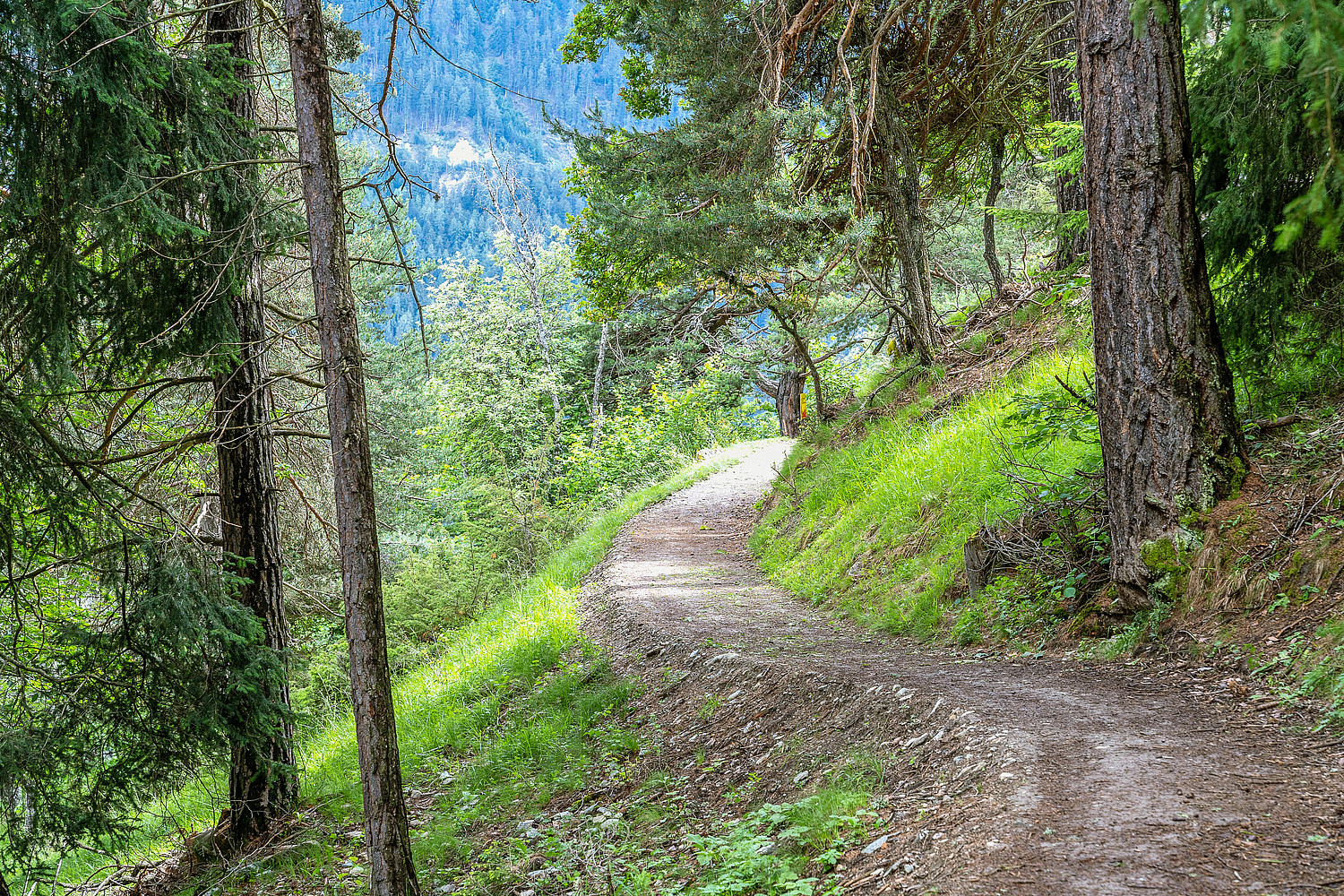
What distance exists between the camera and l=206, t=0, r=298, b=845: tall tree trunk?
241 inches

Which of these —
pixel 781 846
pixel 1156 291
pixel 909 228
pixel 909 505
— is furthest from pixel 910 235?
pixel 781 846

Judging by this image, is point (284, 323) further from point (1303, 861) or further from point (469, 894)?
point (1303, 861)

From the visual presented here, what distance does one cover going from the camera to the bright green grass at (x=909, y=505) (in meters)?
6.82

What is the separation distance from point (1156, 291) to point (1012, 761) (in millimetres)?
2856

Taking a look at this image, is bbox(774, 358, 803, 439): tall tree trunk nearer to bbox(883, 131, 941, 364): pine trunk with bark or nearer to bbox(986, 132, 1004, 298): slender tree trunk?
bbox(986, 132, 1004, 298): slender tree trunk

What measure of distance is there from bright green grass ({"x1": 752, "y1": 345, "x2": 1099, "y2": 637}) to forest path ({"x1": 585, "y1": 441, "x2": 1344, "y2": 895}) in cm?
61

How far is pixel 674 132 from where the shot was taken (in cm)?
986

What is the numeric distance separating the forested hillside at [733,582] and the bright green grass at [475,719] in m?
0.07

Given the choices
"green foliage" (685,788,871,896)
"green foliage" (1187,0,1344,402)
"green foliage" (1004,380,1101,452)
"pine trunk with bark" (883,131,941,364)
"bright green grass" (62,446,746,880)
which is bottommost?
"bright green grass" (62,446,746,880)

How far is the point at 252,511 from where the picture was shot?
6379mm

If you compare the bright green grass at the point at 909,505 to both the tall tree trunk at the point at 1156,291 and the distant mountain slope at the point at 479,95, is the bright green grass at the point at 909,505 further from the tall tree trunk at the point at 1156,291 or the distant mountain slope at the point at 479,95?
the distant mountain slope at the point at 479,95

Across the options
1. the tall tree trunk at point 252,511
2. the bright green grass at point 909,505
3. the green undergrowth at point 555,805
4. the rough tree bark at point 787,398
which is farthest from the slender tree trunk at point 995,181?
the rough tree bark at point 787,398

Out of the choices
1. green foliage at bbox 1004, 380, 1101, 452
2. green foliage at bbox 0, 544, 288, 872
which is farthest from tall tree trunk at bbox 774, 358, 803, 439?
green foliage at bbox 0, 544, 288, 872

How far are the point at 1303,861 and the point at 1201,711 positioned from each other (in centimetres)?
142
